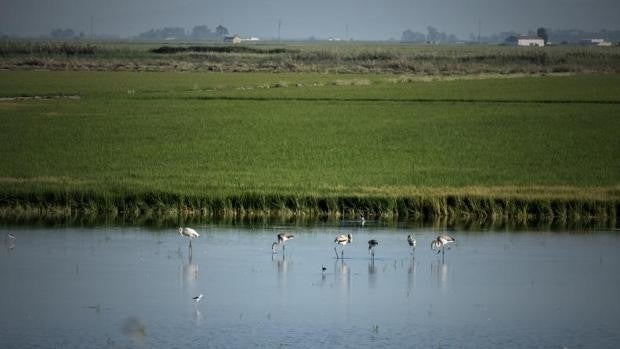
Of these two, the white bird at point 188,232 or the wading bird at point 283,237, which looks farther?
the white bird at point 188,232

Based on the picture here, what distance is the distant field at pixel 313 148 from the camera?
29.4 meters

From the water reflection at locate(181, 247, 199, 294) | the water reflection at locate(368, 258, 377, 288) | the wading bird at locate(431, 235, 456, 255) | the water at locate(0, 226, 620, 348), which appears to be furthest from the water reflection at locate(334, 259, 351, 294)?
the water reflection at locate(181, 247, 199, 294)

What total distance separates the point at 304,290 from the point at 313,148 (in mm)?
20926

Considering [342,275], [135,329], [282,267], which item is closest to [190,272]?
[282,267]

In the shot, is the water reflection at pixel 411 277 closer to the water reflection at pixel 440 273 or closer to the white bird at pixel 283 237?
the water reflection at pixel 440 273

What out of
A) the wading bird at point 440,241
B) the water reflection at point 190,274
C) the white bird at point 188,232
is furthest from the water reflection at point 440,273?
the white bird at point 188,232

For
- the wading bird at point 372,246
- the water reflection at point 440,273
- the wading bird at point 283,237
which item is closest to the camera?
the water reflection at point 440,273

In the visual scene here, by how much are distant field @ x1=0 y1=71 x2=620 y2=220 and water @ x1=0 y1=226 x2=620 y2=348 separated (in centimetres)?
271

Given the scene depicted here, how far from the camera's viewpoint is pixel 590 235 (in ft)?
88.2

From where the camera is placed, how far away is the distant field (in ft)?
96.4

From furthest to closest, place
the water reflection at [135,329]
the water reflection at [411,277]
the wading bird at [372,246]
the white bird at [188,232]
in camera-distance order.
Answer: the white bird at [188,232] → the wading bird at [372,246] → the water reflection at [411,277] → the water reflection at [135,329]

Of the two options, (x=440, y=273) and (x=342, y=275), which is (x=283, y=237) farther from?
(x=440, y=273)

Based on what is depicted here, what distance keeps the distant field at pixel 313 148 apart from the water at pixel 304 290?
271cm

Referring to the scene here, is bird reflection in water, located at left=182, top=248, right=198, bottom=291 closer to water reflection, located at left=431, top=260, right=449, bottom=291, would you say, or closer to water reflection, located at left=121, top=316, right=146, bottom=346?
water reflection, located at left=121, top=316, right=146, bottom=346
